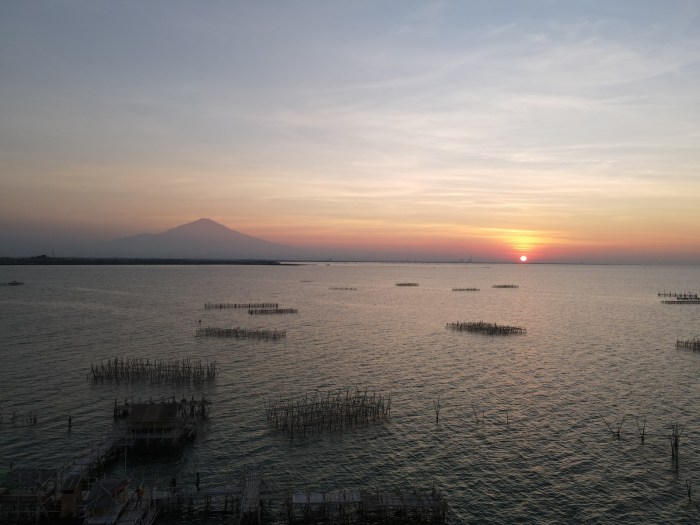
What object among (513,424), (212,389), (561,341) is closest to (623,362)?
(561,341)

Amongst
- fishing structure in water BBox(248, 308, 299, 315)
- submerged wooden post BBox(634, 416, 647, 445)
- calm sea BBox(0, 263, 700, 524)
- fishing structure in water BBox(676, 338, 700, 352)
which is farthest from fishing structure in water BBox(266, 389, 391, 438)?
fishing structure in water BBox(248, 308, 299, 315)

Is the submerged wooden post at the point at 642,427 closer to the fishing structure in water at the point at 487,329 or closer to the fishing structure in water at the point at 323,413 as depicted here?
the fishing structure in water at the point at 323,413

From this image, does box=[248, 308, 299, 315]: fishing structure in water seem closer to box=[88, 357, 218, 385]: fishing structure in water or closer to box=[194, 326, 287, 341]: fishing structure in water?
Answer: box=[194, 326, 287, 341]: fishing structure in water

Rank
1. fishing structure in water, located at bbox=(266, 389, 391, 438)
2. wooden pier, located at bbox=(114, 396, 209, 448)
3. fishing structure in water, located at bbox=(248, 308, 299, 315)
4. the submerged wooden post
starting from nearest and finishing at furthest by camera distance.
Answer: wooden pier, located at bbox=(114, 396, 209, 448) < the submerged wooden post < fishing structure in water, located at bbox=(266, 389, 391, 438) < fishing structure in water, located at bbox=(248, 308, 299, 315)

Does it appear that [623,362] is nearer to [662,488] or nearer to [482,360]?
[482,360]

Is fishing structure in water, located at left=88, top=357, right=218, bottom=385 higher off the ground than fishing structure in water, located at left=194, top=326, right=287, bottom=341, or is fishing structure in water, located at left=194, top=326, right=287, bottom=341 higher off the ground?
fishing structure in water, located at left=194, top=326, right=287, bottom=341

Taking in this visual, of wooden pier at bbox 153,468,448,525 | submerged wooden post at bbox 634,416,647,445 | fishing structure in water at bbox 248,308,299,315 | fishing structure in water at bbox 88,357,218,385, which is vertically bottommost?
wooden pier at bbox 153,468,448,525

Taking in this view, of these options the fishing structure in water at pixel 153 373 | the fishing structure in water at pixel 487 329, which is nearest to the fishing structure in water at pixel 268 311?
the fishing structure in water at pixel 487 329
